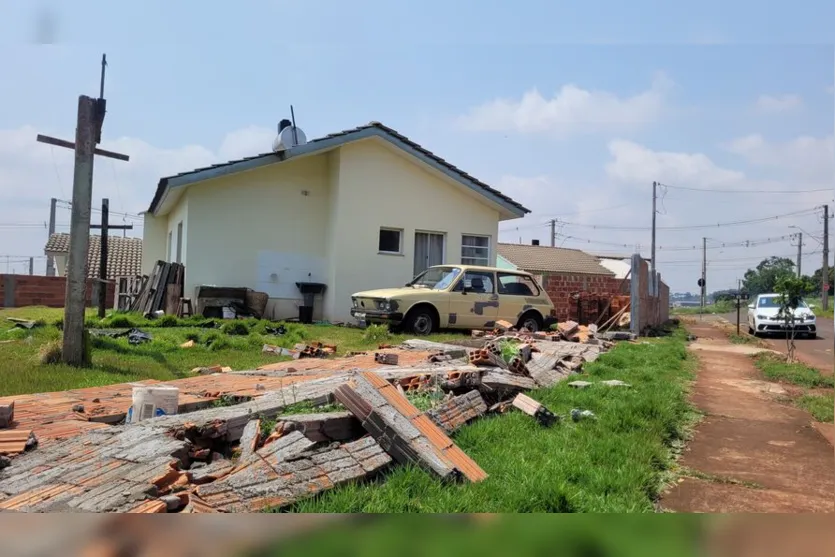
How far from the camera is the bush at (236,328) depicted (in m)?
11.9

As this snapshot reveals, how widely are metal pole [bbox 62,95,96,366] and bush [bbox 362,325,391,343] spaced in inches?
209

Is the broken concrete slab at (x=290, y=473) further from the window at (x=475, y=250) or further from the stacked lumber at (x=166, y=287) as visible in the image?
the window at (x=475, y=250)

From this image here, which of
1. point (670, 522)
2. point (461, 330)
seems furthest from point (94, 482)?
point (461, 330)

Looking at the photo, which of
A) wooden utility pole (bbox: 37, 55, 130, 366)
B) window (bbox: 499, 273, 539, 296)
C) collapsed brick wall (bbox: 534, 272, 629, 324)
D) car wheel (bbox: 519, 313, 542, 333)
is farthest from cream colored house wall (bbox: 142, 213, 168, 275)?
wooden utility pole (bbox: 37, 55, 130, 366)

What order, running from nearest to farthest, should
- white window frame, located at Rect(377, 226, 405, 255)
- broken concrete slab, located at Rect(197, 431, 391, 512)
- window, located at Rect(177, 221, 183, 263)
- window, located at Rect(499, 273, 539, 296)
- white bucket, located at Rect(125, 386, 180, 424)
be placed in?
1. broken concrete slab, located at Rect(197, 431, 391, 512)
2. white bucket, located at Rect(125, 386, 180, 424)
3. window, located at Rect(499, 273, 539, 296)
4. window, located at Rect(177, 221, 183, 263)
5. white window frame, located at Rect(377, 226, 405, 255)

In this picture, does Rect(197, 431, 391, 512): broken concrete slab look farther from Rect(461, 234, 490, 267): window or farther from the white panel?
Rect(461, 234, 490, 267): window

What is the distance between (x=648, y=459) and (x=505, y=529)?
2.85 meters

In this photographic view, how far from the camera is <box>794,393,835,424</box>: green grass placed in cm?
683

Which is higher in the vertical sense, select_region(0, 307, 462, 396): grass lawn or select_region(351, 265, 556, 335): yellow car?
select_region(351, 265, 556, 335): yellow car

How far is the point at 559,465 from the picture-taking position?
4.03 metres

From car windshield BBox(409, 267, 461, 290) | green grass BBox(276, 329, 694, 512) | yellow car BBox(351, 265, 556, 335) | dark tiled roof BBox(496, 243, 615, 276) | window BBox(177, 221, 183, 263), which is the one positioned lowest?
green grass BBox(276, 329, 694, 512)

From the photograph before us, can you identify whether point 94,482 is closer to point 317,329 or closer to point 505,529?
point 505,529

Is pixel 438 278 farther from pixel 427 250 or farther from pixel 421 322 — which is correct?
pixel 427 250

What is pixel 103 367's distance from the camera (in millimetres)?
7613
